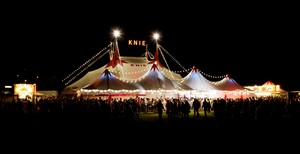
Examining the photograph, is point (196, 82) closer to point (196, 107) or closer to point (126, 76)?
point (126, 76)

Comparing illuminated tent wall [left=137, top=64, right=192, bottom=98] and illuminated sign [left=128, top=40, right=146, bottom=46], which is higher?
illuminated sign [left=128, top=40, right=146, bottom=46]

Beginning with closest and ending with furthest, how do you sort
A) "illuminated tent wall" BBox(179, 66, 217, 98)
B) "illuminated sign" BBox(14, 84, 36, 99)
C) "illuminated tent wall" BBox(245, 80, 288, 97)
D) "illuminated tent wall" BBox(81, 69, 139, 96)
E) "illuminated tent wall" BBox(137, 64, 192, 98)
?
1. "illuminated tent wall" BBox(81, 69, 139, 96)
2. "illuminated tent wall" BBox(137, 64, 192, 98)
3. "illuminated tent wall" BBox(179, 66, 217, 98)
4. "illuminated sign" BBox(14, 84, 36, 99)
5. "illuminated tent wall" BBox(245, 80, 288, 97)

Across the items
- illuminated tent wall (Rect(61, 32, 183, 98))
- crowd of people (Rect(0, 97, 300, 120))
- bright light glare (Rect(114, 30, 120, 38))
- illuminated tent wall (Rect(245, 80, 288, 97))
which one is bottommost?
crowd of people (Rect(0, 97, 300, 120))

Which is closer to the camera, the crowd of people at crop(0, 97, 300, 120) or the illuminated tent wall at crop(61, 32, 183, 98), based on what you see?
the crowd of people at crop(0, 97, 300, 120)

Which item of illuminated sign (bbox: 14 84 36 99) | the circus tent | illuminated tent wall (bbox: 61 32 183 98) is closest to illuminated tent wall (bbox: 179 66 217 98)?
the circus tent

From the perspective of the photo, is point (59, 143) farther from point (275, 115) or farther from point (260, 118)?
point (275, 115)

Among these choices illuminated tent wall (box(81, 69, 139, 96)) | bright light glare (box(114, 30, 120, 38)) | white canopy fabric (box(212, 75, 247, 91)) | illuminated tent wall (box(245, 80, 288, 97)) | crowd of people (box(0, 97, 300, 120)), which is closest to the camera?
crowd of people (box(0, 97, 300, 120))

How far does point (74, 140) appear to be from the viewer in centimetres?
924

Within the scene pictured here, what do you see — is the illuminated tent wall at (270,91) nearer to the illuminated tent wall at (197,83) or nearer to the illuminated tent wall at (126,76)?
the illuminated tent wall at (197,83)

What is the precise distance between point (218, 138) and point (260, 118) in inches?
312

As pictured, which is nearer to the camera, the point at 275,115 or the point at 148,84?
the point at 275,115

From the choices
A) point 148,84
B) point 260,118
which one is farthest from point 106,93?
point 260,118

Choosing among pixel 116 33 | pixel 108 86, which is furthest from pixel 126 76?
pixel 108 86

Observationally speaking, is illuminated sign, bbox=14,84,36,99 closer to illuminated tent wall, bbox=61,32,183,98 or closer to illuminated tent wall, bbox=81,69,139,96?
illuminated tent wall, bbox=61,32,183,98
